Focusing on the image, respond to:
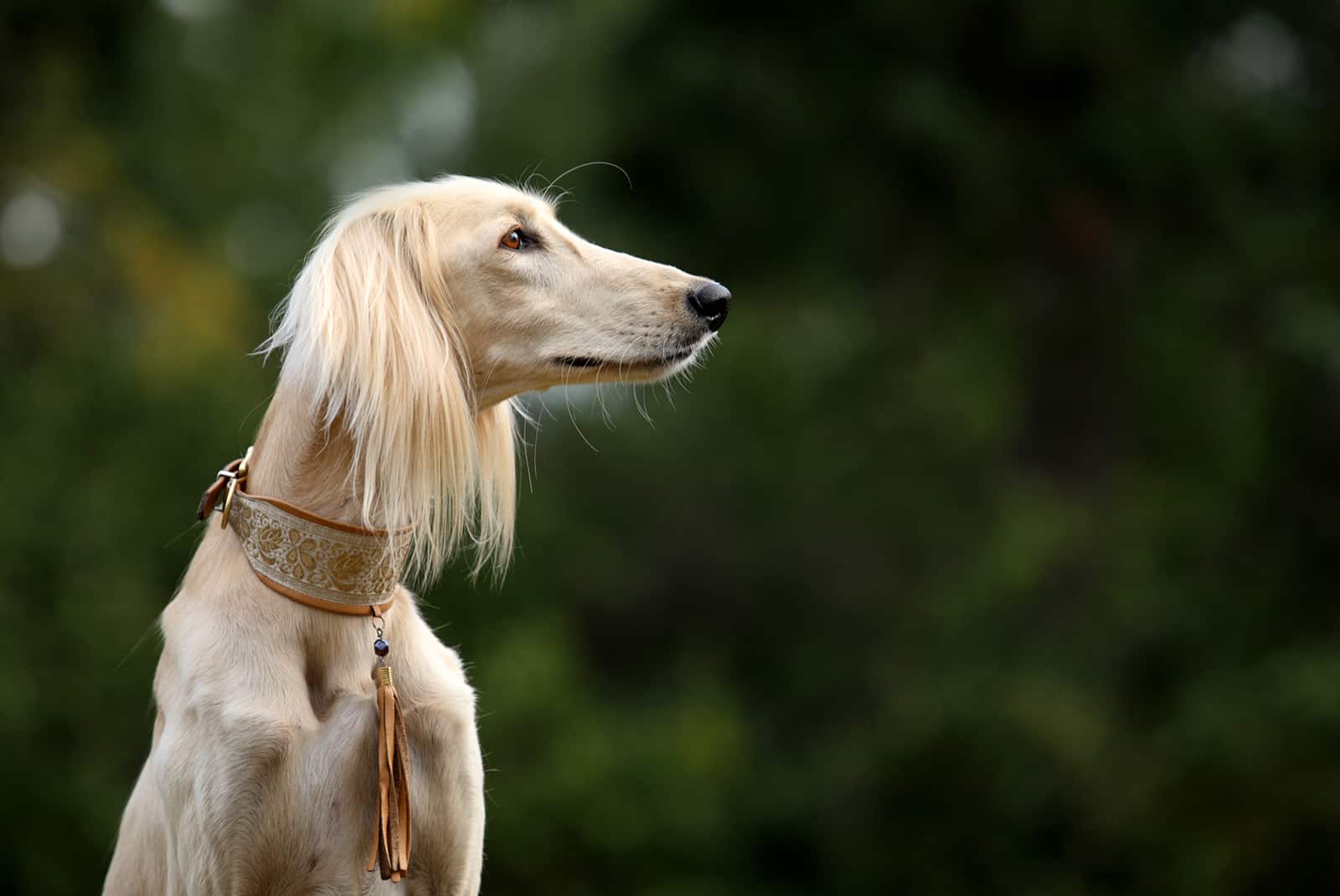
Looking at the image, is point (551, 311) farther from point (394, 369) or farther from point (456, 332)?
point (394, 369)

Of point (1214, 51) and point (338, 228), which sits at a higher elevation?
point (1214, 51)

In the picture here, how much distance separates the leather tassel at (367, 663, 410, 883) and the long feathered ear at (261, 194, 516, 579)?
0.46 meters

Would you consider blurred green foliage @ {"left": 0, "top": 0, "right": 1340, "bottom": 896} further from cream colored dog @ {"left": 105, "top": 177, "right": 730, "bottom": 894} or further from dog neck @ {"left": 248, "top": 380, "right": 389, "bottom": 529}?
dog neck @ {"left": 248, "top": 380, "right": 389, "bottom": 529}

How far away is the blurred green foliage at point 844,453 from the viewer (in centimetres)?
1756

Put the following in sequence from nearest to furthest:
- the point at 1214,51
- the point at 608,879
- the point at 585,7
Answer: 1. the point at 608,879
2. the point at 1214,51
3. the point at 585,7

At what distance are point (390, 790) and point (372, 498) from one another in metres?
0.74

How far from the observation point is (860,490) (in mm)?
22609

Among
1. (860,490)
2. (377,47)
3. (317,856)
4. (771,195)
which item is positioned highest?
(377,47)

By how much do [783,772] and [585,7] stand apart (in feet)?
44.3

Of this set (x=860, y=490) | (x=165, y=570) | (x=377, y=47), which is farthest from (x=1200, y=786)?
(x=377, y=47)

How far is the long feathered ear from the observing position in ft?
13.5

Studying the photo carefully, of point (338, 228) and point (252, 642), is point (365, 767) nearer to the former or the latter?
point (252, 642)

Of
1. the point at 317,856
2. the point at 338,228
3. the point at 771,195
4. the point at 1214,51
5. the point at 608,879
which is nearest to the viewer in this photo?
the point at 317,856

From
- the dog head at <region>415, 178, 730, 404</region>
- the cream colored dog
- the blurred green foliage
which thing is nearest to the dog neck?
the cream colored dog
